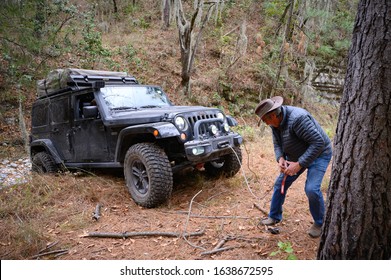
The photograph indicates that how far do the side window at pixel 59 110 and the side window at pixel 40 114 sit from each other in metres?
0.39

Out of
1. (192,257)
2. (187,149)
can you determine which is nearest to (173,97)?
(187,149)

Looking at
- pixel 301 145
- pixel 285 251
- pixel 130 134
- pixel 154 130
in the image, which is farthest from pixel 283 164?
pixel 130 134

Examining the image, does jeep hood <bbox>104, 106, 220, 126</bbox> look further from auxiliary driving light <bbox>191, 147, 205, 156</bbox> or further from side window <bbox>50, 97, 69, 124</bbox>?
side window <bbox>50, 97, 69, 124</bbox>

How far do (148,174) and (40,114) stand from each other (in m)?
4.27

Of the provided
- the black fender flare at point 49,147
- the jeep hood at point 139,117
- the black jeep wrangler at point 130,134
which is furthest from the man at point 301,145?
the black fender flare at point 49,147

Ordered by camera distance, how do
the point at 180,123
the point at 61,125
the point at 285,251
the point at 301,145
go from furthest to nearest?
the point at 61,125 → the point at 180,123 → the point at 301,145 → the point at 285,251

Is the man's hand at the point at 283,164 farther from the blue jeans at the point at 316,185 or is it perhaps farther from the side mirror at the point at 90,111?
the side mirror at the point at 90,111

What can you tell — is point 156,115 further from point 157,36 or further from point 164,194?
point 157,36

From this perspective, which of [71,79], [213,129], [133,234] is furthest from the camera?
[71,79]

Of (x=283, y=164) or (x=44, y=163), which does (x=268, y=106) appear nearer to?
(x=283, y=164)

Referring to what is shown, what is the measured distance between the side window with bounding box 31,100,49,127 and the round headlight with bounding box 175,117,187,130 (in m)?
3.88

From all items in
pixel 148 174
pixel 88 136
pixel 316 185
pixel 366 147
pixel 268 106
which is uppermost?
pixel 268 106

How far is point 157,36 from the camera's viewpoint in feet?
55.9

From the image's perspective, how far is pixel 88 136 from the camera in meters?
5.33
